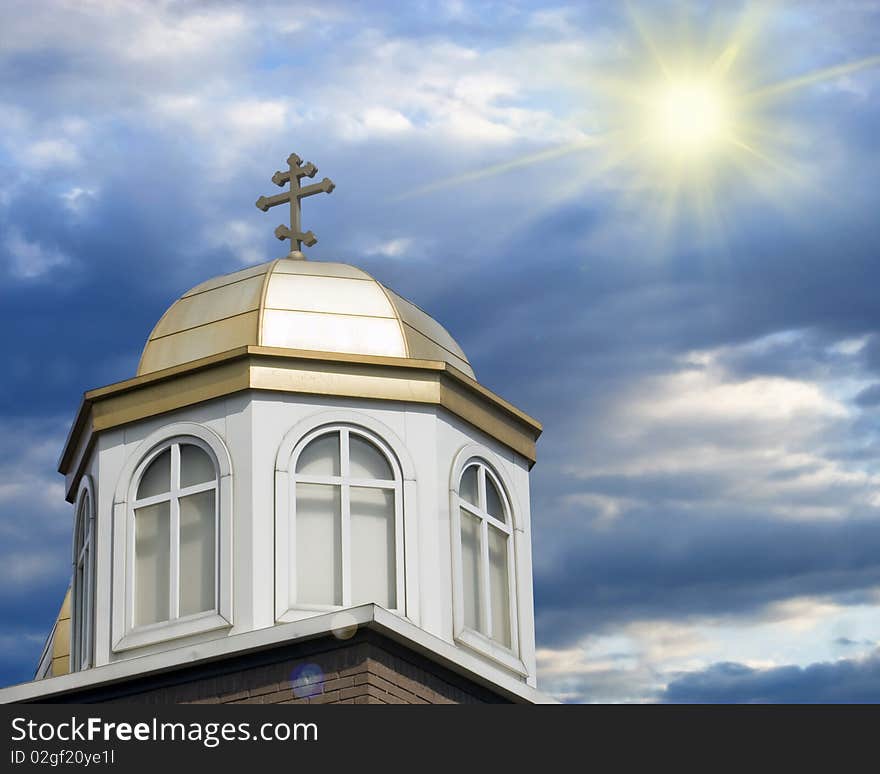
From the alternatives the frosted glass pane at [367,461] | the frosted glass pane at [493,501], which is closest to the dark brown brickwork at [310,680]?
the frosted glass pane at [367,461]

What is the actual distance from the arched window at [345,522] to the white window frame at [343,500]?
0.01m

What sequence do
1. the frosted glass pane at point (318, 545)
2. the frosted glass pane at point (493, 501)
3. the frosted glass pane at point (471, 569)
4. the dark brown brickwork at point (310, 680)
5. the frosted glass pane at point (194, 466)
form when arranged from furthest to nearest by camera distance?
the frosted glass pane at point (493, 501), the frosted glass pane at point (471, 569), the frosted glass pane at point (194, 466), the frosted glass pane at point (318, 545), the dark brown brickwork at point (310, 680)

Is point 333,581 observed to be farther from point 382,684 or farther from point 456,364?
point 456,364

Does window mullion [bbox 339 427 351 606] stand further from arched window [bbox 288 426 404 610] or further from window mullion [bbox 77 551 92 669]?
window mullion [bbox 77 551 92 669]

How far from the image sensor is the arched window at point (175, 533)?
20734 millimetres

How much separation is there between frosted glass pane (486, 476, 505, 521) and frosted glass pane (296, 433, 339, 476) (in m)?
1.96

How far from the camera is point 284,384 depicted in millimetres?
21109

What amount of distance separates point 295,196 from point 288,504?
213 inches

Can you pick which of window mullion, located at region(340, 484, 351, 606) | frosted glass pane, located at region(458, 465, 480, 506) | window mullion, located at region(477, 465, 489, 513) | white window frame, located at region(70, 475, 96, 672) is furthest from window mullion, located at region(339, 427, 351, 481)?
white window frame, located at region(70, 475, 96, 672)

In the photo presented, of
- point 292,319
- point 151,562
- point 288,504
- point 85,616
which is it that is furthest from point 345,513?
point 85,616

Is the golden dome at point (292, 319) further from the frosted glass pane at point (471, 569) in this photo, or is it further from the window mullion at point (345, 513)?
the frosted glass pane at point (471, 569)

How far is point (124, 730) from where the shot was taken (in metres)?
17.5

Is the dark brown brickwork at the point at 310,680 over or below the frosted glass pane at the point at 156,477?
below

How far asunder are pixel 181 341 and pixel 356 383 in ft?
7.10
